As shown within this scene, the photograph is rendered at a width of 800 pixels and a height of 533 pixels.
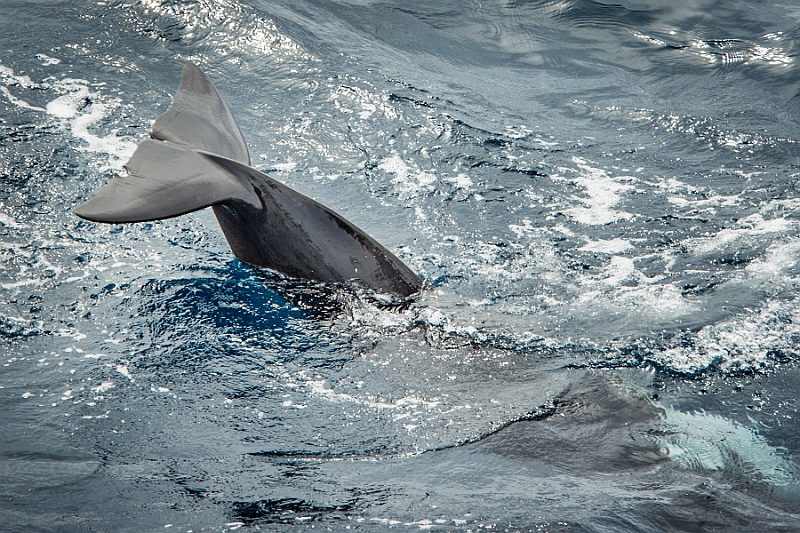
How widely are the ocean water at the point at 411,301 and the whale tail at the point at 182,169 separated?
1110 millimetres

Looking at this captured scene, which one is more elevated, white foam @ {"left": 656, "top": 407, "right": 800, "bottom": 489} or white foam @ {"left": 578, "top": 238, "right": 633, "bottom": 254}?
white foam @ {"left": 578, "top": 238, "right": 633, "bottom": 254}

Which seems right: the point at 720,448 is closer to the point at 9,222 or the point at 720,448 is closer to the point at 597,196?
the point at 597,196

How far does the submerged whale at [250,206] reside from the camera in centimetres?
580

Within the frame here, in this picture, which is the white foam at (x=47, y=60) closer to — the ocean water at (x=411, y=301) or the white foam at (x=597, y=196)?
the ocean water at (x=411, y=301)

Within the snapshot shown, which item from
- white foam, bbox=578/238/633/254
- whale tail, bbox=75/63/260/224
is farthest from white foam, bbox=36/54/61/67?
white foam, bbox=578/238/633/254

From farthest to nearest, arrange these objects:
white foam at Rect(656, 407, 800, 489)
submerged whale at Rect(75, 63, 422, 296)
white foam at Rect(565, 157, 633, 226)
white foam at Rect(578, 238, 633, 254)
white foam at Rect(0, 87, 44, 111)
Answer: white foam at Rect(0, 87, 44, 111) → white foam at Rect(565, 157, 633, 226) → white foam at Rect(578, 238, 633, 254) → submerged whale at Rect(75, 63, 422, 296) → white foam at Rect(656, 407, 800, 489)

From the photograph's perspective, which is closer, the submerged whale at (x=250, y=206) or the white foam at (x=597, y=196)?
the submerged whale at (x=250, y=206)

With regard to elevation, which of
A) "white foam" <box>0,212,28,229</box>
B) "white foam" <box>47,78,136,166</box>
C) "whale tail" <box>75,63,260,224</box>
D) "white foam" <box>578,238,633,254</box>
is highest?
"whale tail" <box>75,63,260,224</box>

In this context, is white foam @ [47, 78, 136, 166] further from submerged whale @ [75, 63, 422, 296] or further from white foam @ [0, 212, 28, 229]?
submerged whale @ [75, 63, 422, 296]

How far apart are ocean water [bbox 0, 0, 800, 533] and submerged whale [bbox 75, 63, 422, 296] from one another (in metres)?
0.25

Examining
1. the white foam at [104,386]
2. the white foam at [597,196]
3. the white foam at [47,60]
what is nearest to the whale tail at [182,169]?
the white foam at [104,386]

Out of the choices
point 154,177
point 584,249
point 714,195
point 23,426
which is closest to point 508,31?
point 714,195

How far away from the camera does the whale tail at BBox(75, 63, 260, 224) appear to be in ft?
16.6

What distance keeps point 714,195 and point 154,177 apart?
621 cm
